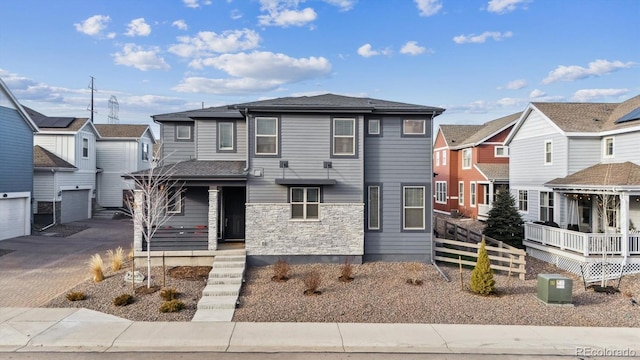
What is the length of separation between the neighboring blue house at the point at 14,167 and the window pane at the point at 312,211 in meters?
16.6

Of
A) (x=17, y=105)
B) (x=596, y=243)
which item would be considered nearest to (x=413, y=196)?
(x=596, y=243)

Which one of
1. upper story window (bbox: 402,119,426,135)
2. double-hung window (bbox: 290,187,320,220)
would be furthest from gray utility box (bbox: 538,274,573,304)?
double-hung window (bbox: 290,187,320,220)

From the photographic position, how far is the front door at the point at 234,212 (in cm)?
1611

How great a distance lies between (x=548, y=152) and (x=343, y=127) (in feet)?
39.8

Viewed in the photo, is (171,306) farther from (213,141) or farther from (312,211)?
(213,141)

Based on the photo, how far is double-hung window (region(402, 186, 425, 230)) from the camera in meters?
14.9

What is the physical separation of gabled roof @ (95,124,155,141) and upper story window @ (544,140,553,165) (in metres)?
29.3

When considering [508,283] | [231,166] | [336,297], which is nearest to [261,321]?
[336,297]

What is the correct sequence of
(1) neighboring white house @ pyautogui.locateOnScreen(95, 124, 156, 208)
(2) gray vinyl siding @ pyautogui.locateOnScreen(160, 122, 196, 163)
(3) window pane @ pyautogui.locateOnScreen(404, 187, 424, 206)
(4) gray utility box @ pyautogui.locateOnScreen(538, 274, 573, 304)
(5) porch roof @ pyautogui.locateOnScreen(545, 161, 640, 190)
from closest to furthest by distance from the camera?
(4) gray utility box @ pyautogui.locateOnScreen(538, 274, 573, 304) < (3) window pane @ pyautogui.locateOnScreen(404, 187, 424, 206) < (5) porch roof @ pyautogui.locateOnScreen(545, 161, 640, 190) < (2) gray vinyl siding @ pyautogui.locateOnScreen(160, 122, 196, 163) < (1) neighboring white house @ pyautogui.locateOnScreen(95, 124, 156, 208)

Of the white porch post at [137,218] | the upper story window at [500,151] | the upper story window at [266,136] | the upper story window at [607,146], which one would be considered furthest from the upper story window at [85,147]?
the upper story window at [607,146]

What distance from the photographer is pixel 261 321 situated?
9.38 meters

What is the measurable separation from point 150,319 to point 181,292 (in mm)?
1805

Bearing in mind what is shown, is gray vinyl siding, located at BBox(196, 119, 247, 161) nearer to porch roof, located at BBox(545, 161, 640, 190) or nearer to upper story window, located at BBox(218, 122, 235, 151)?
upper story window, located at BBox(218, 122, 235, 151)

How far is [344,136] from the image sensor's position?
14484mm
